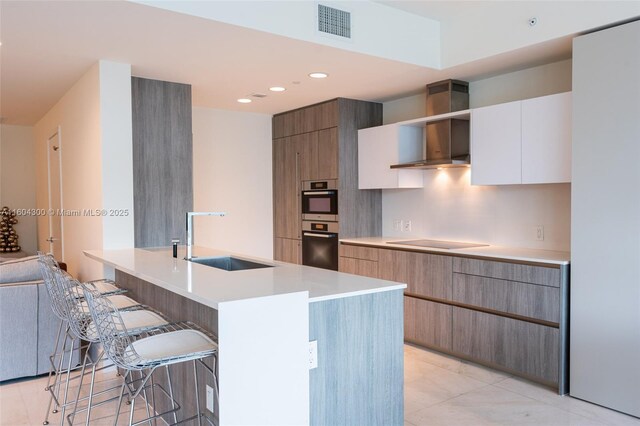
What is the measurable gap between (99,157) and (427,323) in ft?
9.79

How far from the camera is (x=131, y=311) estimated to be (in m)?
2.76

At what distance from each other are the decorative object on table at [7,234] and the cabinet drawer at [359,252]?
4.80 metres

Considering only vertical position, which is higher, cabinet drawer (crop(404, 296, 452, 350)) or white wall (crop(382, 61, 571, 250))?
white wall (crop(382, 61, 571, 250))

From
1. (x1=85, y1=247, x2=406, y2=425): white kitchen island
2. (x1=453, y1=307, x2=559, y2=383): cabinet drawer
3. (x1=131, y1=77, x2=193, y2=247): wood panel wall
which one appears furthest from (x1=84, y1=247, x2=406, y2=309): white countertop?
(x1=453, y1=307, x2=559, y2=383): cabinet drawer

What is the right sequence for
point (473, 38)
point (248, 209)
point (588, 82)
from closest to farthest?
point (588, 82)
point (473, 38)
point (248, 209)

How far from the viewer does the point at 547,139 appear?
3486 mm

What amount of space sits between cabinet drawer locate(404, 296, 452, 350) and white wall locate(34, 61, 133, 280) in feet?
8.02

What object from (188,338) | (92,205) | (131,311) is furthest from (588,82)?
(92,205)

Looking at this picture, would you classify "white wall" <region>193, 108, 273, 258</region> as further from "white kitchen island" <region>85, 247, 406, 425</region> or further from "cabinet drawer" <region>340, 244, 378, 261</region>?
"white kitchen island" <region>85, 247, 406, 425</region>

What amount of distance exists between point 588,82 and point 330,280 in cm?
208

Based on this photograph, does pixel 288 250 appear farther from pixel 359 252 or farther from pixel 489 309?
pixel 489 309

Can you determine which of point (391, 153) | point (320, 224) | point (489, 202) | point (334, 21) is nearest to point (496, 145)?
point (489, 202)

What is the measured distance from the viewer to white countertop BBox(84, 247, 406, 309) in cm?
203

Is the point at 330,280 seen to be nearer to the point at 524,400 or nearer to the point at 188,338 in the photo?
the point at 188,338
